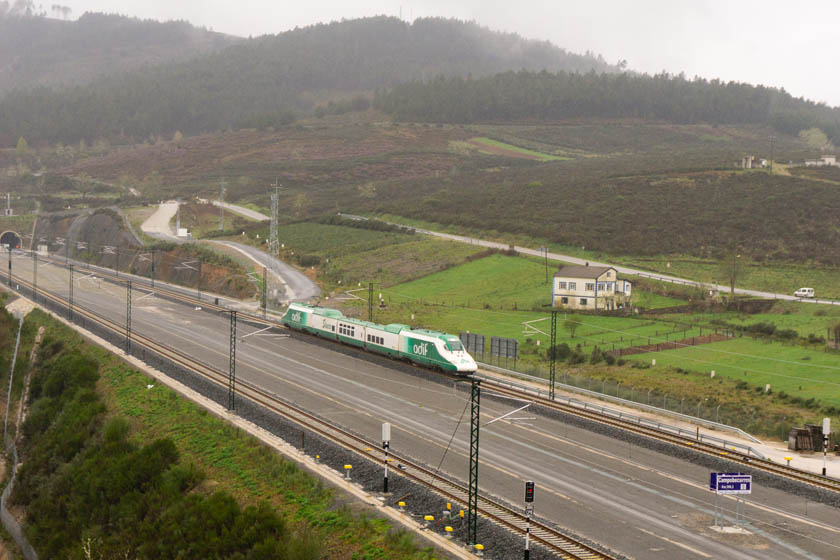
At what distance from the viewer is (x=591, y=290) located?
8531cm

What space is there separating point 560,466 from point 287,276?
248 feet

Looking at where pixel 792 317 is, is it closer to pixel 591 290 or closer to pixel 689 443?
pixel 591 290


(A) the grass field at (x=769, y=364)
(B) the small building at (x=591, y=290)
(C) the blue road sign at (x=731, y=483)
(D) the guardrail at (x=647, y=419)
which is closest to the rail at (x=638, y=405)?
(D) the guardrail at (x=647, y=419)

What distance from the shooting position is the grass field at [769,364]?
57500 mm

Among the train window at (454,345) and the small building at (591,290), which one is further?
the small building at (591,290)

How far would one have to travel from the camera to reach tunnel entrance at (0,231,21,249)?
153 meters

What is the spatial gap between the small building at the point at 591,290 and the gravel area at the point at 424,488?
2931 cm

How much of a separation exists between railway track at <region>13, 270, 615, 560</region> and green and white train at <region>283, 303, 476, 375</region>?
38.4 feet

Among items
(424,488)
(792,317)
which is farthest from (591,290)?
(424,488)

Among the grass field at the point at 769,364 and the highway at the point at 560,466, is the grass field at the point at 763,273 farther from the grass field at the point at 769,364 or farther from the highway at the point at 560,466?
the highway at the point at 560,466

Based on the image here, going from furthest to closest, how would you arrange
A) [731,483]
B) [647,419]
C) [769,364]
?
[769,364]
[647,419]
[731,483]

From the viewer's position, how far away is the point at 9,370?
76.4 m

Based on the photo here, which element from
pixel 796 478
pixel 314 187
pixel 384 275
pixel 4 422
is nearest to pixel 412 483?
pixel 796 478

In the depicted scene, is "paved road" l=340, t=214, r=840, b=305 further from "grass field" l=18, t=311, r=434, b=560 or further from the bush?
"grass field" l=18, t=311, r=434, b=560
